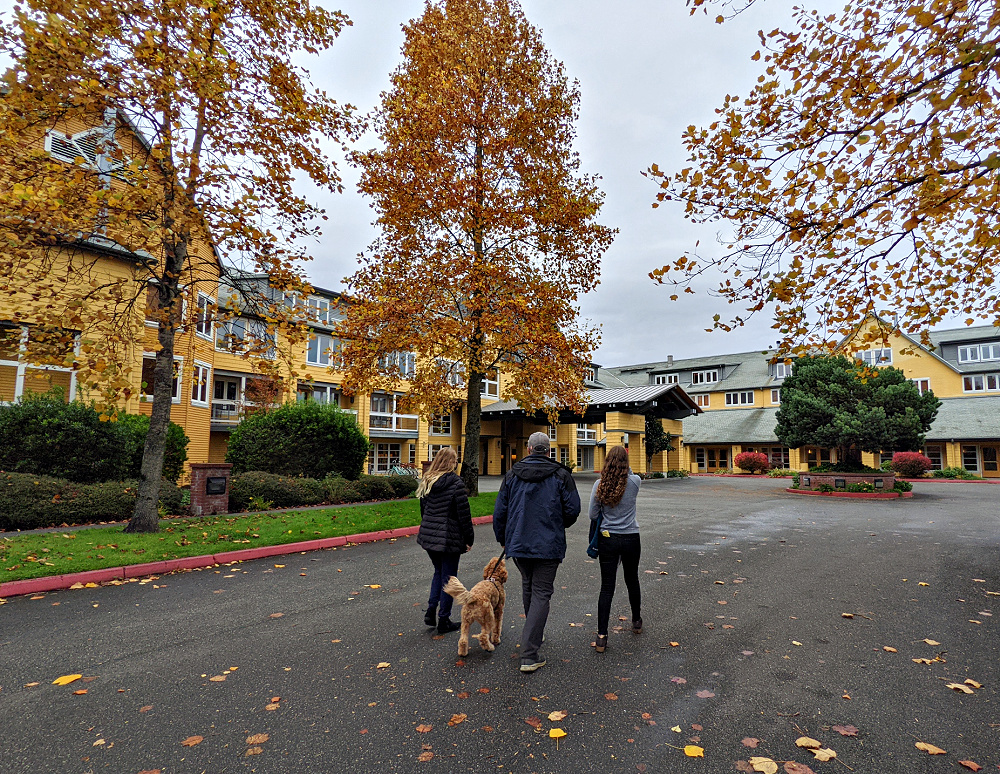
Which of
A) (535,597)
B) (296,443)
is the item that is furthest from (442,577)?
(296,443)

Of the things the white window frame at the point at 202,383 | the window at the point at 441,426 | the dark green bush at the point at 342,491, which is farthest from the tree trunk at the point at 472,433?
the window at the point at 441,426

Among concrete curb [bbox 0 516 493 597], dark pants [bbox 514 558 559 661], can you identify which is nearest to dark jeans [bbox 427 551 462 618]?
dark pants [bbox 514 558 559 661]

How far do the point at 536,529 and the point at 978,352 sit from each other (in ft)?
163

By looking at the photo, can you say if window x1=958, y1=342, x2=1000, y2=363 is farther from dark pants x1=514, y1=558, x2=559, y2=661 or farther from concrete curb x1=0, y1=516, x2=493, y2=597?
dark pants x1=514, y1=558, x2=559, y2=661

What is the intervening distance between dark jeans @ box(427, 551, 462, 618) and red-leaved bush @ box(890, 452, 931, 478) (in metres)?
35.5

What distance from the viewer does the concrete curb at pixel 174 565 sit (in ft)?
21.1

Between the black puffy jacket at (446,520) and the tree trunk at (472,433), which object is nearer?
the black puffy jacket at (446,520)

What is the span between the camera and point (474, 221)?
14.8 metres

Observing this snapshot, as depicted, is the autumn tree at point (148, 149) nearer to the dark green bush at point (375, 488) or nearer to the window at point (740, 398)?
the dark green bush at point (375, 488)

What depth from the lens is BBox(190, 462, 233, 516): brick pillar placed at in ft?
39.2

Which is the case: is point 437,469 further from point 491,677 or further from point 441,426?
point 441,426

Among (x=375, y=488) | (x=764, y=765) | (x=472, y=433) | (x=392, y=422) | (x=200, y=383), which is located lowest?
(x=764, y=765)

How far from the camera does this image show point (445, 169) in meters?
14.7

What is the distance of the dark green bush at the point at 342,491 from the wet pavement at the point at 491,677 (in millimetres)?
7175
